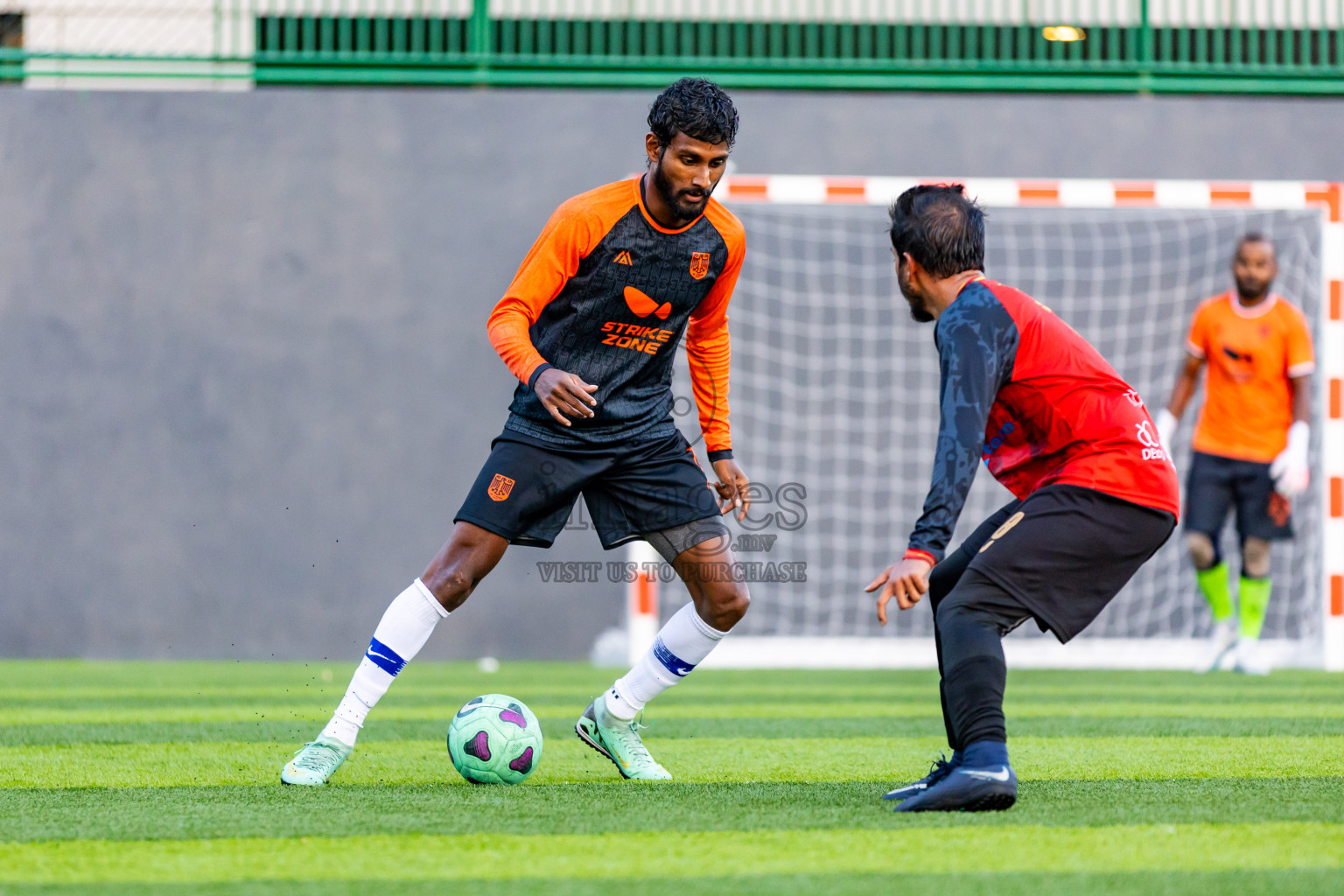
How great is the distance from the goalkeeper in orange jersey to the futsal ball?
522cm

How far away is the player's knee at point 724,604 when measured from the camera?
3984mm

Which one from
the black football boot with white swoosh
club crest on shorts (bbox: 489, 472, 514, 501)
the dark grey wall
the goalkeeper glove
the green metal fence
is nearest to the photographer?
the black football boot with white swoosh

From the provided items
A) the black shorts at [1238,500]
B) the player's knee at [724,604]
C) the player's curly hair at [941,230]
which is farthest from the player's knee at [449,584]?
the black shorts at [1238,500]

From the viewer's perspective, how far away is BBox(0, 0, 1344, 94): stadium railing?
980cm

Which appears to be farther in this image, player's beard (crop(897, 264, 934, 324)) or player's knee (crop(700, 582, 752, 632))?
player's knee (crop(700, 582, 752, 632))

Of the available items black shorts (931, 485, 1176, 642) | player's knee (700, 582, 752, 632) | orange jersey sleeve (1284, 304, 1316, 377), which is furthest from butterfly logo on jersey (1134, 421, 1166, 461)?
orange jersey sleeve (1284, 304, 1316, 377)

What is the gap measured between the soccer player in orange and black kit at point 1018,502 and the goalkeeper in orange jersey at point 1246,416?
16.1 feet

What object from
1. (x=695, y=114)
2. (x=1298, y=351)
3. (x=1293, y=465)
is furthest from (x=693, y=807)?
(x=1298, y=351)

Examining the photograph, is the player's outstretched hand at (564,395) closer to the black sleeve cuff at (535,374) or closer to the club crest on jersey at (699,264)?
the black sleeve cuff at (535,374)

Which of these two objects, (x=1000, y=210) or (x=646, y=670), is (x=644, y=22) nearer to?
(x=1000, y=210)

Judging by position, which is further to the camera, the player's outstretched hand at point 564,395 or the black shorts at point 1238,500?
the black shorts at point 1238,500

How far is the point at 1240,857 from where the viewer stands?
262 cm

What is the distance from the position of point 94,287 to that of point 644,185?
670 centimetres

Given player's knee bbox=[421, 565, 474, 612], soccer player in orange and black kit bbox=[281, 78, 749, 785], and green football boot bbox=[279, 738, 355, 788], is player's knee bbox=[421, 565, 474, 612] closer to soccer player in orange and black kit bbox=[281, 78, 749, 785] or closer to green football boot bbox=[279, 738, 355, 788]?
soccer player in orange and black kit bbox=[281, 78, 749, 785]
